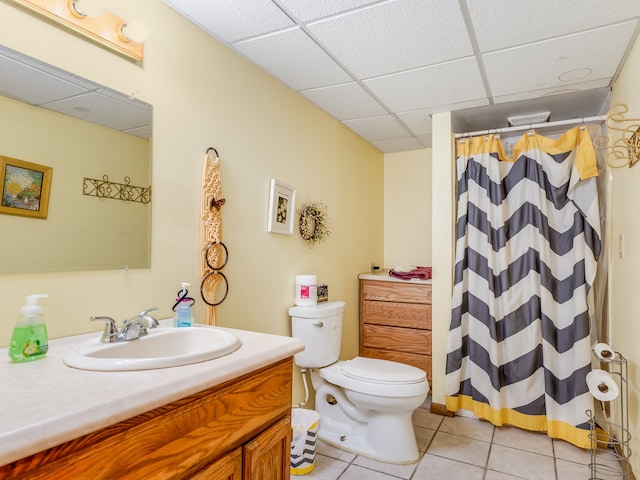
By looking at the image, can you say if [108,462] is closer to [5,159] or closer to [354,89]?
[5,159]

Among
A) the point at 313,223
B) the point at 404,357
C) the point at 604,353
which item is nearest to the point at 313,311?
the point at 313,223

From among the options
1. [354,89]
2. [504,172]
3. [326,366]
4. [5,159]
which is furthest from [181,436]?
[504,172]

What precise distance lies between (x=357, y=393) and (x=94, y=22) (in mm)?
1991

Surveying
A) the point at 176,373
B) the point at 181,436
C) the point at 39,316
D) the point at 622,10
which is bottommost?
the point at 181,436

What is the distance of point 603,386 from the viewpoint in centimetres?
191

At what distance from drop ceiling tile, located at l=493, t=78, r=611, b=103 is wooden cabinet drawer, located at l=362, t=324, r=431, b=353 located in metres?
1.69

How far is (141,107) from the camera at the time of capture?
146 centimetres

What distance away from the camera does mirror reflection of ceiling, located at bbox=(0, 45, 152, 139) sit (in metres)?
1.12

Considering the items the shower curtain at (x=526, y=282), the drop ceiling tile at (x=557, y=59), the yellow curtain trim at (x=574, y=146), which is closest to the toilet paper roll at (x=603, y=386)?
the shower curtain at (x=526, y=282)

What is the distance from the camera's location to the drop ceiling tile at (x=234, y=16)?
1.57 meters

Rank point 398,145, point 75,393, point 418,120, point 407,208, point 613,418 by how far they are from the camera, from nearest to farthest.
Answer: point 75,393 → point 613,418 → point 418,120 → point 398,145 → point 407,208

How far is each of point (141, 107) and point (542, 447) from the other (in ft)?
8.87

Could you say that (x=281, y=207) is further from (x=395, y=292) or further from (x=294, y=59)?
(x=395, y=292)

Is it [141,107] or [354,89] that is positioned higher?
[354,89]
